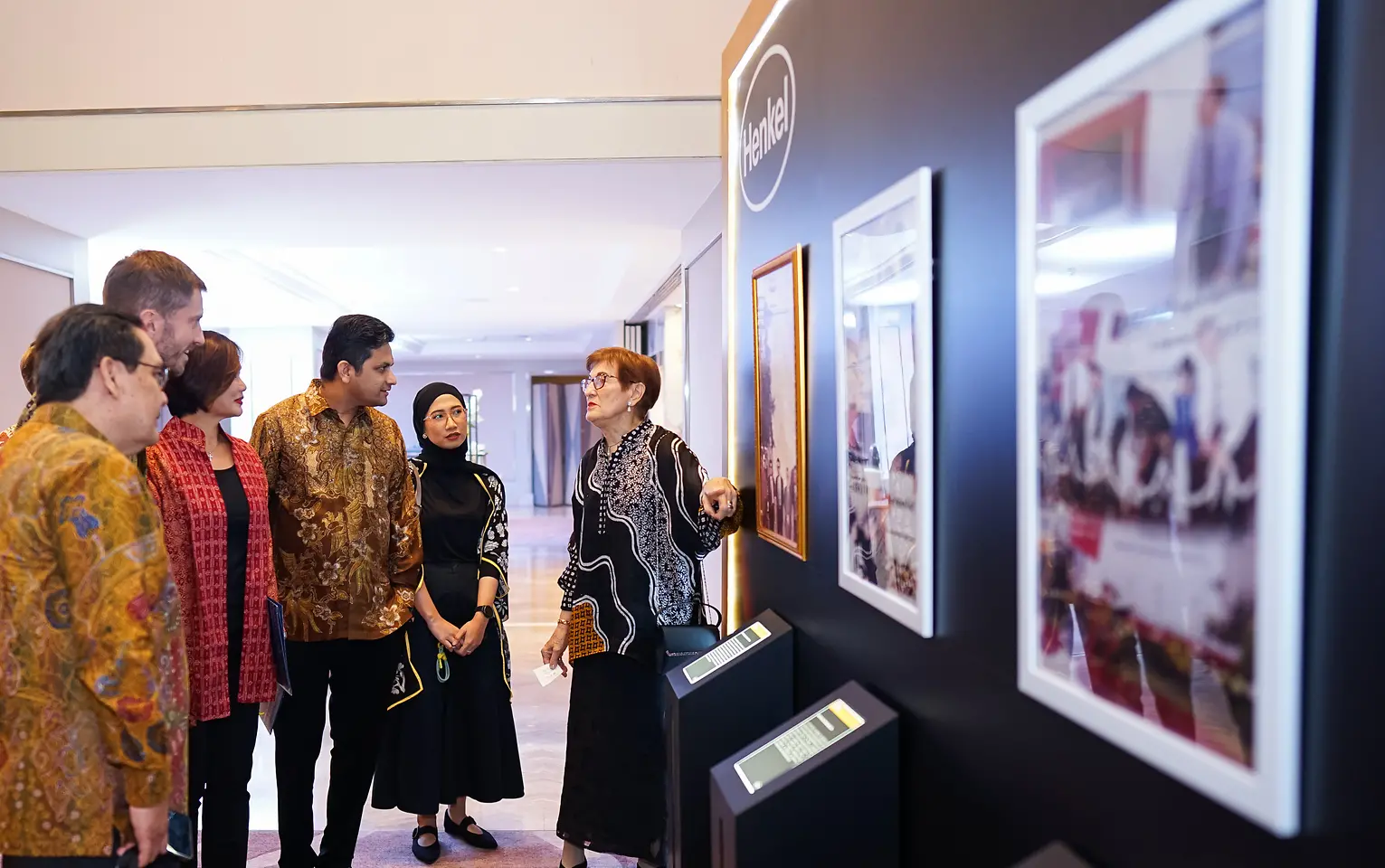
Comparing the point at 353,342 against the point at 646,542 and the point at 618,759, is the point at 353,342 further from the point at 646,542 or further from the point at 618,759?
the point at 618,759

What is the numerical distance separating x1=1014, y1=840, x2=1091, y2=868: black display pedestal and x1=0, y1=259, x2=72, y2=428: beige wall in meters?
4.80

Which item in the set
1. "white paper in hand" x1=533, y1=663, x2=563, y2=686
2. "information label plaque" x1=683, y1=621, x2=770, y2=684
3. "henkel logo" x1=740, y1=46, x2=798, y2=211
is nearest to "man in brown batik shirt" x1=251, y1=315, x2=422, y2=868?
"white paper in hand" x1=533, y1=663, x2=563, y2=686

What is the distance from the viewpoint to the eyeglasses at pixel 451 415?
353 cm

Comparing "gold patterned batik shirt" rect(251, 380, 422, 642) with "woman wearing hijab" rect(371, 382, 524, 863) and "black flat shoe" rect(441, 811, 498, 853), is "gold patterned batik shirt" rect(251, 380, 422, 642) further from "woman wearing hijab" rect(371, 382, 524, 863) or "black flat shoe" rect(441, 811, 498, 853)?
"black flat shoe" rect(441, 811, 498, 853)

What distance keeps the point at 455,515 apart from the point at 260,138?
1.84 m

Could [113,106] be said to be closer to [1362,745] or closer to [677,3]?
[677,3]

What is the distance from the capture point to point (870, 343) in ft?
6.23

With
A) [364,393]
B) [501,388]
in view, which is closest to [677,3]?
[364,393]

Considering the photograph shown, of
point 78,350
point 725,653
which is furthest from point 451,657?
point 78,350

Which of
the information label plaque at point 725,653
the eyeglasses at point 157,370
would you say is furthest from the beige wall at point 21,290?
the information label plaque at point 725,653

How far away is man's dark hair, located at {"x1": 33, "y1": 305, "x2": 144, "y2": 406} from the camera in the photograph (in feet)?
5.71

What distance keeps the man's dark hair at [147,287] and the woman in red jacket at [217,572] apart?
1.19 ft

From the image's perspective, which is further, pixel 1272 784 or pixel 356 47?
pixel 356 47

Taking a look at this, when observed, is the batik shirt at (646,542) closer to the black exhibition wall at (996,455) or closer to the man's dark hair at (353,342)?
the black exhibition wall at (996,455)
